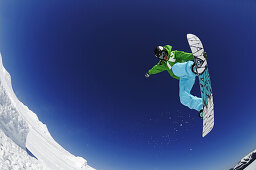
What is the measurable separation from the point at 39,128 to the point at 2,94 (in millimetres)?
3591

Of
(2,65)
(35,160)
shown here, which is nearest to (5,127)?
(35,160)

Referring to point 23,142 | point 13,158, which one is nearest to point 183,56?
point 13,158

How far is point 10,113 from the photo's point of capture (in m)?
7.86

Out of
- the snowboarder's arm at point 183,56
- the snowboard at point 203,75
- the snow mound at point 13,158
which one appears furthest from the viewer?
the snow mound at point 13,158

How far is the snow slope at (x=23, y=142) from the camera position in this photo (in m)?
6.69

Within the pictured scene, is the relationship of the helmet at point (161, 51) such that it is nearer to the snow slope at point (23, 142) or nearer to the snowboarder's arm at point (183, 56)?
the snowboarder's arm at point (183, 56)

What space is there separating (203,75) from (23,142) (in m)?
8.39

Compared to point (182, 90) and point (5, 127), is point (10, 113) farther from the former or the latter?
point (182, 90)

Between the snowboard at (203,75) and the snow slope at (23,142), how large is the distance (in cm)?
597

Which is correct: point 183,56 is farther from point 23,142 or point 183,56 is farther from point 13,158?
point 23,142

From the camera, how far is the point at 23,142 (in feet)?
26.9

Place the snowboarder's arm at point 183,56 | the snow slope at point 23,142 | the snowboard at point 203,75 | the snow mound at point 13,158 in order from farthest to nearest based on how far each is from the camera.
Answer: the snow slope at point 23,142 < the snow mound at point 13,158 < the snowboarder's arm at point 183,56 < the snowboard at point 203,75

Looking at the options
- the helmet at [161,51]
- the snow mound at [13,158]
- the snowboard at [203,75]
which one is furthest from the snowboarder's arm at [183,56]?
the snow mound at [13,158]

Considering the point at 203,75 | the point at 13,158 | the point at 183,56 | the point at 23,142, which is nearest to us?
the point at 203,75
